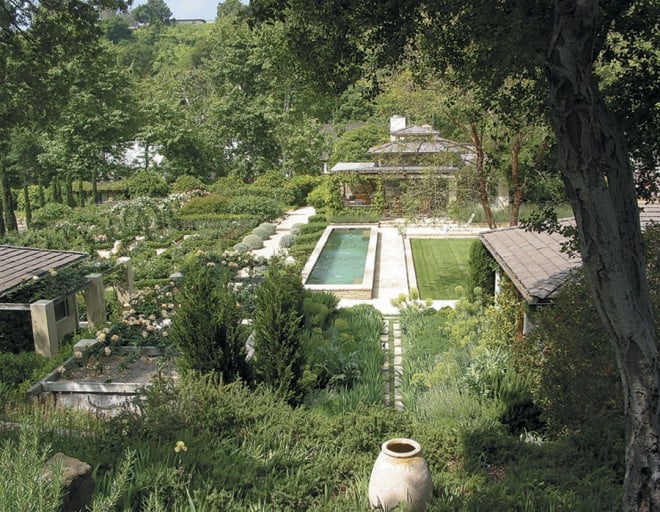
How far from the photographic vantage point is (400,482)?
5.10 m

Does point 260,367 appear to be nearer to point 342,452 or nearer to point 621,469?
point 342,452

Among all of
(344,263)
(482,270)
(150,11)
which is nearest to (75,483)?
(482,270)

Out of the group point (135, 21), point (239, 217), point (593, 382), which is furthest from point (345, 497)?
point (135, 21)

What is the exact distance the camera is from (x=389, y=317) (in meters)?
14.9

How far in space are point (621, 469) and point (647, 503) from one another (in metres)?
1.98

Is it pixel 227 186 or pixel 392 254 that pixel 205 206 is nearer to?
pixel 227 186

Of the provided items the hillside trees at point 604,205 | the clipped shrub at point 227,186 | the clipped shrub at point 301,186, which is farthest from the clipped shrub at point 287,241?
the hillside trees at point 604,205

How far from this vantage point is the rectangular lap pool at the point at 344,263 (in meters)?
16.7

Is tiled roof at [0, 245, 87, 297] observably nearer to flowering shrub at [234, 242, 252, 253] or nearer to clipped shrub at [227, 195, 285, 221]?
flowering shrub at [234, 242, 252, 253]

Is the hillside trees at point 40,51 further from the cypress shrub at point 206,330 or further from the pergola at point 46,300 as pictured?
the cypress shrub at point 206,330

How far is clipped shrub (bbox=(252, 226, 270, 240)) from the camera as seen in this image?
26.9m

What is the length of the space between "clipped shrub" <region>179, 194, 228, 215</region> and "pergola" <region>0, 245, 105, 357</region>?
17.9m

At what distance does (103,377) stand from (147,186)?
28.4 meters

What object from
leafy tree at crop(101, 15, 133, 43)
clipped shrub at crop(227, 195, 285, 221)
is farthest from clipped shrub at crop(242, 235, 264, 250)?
leafy tree at crop(101, 15, 133, 43)
